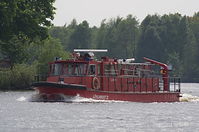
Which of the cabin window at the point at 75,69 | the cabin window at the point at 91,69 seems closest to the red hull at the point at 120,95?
the cabin window at the point at 91,69

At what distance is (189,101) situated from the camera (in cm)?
7338

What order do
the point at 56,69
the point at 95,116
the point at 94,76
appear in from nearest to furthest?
the point at 95,116 < the point at 94,76 < the point at 56,69

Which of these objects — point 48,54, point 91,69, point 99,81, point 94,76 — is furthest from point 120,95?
point 48,54

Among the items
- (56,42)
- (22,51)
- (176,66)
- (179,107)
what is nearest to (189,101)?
(179,107)

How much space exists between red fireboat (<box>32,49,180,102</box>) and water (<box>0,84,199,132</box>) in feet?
2.73

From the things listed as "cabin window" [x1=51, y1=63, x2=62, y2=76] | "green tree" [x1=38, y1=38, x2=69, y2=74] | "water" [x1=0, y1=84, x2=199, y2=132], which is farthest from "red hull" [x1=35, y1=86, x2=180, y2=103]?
"green tree" [x1=38, y1=38, x2=69, y2=74]

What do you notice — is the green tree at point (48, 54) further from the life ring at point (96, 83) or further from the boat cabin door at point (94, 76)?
the life ring at point (96, 83)

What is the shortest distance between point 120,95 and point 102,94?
2088 mm

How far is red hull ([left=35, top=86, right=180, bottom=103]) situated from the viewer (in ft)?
195

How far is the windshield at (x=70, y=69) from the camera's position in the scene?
6075 cm

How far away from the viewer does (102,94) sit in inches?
2391

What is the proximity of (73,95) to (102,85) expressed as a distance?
3.33 meters

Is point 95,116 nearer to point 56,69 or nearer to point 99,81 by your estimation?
point 99,81

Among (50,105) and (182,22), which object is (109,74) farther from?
(182,22)
